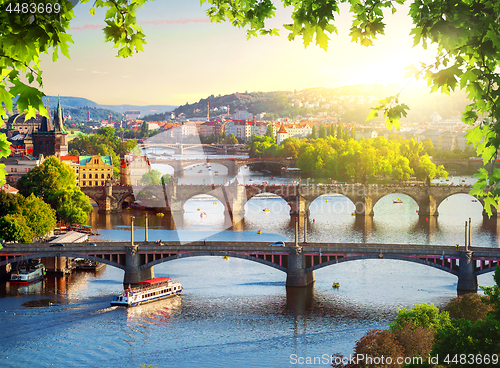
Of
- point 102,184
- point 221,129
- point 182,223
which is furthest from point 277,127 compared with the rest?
point 182,223

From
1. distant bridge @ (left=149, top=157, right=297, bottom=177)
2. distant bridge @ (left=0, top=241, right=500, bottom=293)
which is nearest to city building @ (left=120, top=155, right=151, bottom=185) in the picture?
distant bridge @ (left=149, top=157, right=297, bottom=177)

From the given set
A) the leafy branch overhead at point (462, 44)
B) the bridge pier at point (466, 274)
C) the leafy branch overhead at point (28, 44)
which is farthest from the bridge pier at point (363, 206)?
the leafy branch overhead at point (28, 44)

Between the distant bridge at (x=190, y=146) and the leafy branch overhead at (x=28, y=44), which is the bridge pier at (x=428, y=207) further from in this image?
the distant bridge at (x=190, y=146)

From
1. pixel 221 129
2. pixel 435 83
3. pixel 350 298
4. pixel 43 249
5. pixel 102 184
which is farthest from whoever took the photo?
pixel 221 129

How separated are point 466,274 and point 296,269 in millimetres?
7596

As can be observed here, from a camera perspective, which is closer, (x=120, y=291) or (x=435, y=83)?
(x=435, y=83)

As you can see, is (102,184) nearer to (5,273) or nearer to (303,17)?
(5,273)

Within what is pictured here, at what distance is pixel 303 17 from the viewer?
4.50 metres

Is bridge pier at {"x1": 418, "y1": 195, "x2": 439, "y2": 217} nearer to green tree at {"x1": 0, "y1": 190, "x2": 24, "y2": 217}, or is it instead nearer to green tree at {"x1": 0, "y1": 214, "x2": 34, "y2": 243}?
green tree at {"x1": 0, "y1": 190, "x2": 24, "y2": 217}

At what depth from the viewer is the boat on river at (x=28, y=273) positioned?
30.1 meters

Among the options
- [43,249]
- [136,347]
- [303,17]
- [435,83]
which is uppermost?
[303,17]

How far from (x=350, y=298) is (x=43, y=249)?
14642mm

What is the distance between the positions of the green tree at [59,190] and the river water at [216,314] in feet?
28.8

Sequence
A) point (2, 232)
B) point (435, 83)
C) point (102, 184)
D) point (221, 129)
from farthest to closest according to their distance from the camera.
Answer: point (221, 129) < point (102, 184) < point (2, 232) < point (435, 83)
